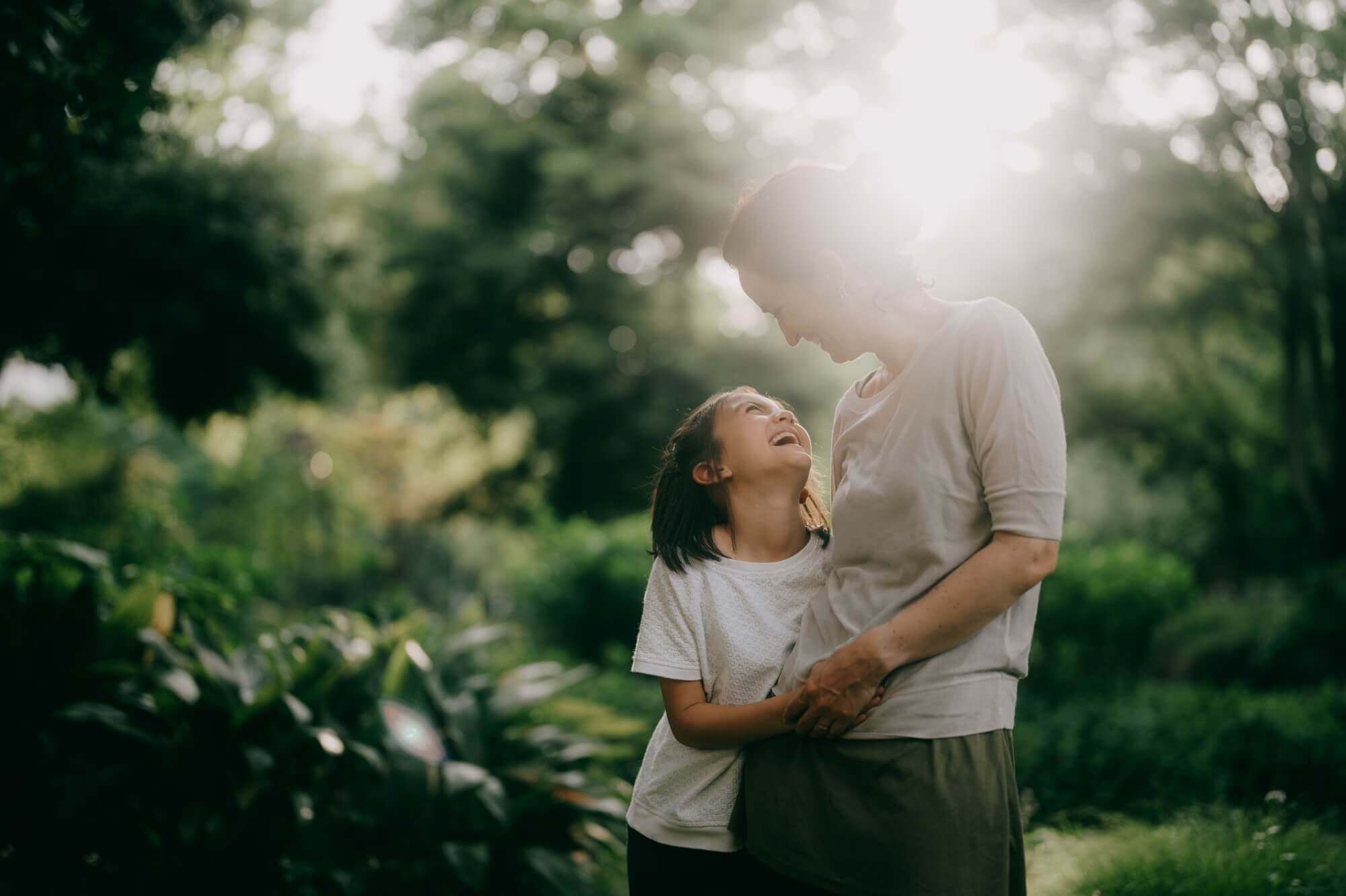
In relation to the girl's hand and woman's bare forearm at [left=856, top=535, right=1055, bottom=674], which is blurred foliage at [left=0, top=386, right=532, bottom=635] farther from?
woman's bare forearm at [left=856, top=535, right=1055, bottom=674]

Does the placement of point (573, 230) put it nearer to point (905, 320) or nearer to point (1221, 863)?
point (1221, 863)

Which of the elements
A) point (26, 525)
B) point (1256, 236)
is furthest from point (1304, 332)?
point (26, 525)

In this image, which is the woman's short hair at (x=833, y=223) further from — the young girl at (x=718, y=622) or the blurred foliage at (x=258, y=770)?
the blurred foliage at (x=258, y=770)

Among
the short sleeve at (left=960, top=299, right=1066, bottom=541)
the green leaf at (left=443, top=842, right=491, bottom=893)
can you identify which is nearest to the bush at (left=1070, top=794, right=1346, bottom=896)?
the green leaf at (left=443, top=842, right=491, bottom=893)

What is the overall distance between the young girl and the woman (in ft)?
0.30

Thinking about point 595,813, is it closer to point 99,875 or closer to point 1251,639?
point 99,875

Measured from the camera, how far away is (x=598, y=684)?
24.2ft

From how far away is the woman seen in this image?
1680mm

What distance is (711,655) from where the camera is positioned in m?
2.00

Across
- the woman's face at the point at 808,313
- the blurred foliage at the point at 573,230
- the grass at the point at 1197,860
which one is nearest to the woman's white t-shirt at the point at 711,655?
the woman's face at the point at 808,313

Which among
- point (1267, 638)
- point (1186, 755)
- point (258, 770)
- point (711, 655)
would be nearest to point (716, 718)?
point (711, 655)

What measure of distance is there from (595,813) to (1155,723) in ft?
11.4

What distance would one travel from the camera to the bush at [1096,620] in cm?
826

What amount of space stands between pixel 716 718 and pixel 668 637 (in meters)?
0.18
